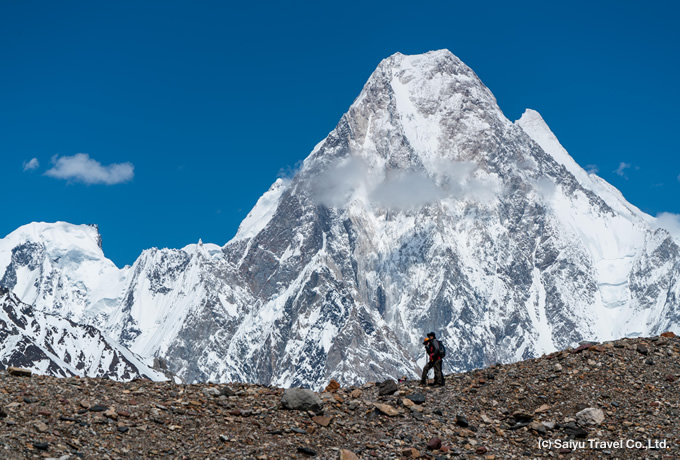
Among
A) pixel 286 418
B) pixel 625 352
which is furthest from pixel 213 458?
pixel 625 352

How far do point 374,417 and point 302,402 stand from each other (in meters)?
2.69

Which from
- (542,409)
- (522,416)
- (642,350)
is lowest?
(522,416)

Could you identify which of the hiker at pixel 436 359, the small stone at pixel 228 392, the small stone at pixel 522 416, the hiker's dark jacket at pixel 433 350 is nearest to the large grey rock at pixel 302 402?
the small stone at pixel 228 392

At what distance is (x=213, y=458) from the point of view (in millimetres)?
24547

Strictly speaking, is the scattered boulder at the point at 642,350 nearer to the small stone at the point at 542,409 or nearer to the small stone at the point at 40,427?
the small stone at the point at 542,409

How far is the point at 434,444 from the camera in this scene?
2697 cm

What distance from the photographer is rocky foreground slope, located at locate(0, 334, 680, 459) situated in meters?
25.2

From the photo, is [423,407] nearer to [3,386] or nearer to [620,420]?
[620,420]

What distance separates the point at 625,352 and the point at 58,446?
76.5 feet

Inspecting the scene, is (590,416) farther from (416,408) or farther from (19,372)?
(19,372)

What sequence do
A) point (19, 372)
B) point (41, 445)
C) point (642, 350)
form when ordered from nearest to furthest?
point (41, 445), point (19, 372), point (642, 350)

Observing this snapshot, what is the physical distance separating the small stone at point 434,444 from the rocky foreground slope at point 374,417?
0.04 m

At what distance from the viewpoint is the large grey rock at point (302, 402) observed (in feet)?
95.0

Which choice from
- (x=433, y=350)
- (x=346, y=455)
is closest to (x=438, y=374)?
(x=433, y=350)
